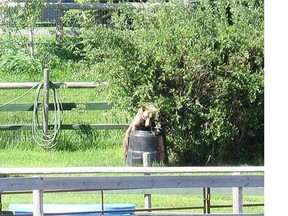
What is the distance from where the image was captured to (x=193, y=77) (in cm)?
1181

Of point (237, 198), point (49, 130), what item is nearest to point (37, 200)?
point (237, 198)

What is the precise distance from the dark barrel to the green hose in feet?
5.17

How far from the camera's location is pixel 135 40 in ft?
39.7

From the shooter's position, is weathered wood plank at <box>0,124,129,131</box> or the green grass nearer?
the green grass

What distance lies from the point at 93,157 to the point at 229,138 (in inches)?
73.0

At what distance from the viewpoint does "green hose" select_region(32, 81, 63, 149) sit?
12.7 metres

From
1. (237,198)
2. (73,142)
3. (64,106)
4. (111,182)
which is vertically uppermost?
(111,182)

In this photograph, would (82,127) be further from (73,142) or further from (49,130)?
(49,130)

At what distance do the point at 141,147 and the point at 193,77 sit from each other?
119cm

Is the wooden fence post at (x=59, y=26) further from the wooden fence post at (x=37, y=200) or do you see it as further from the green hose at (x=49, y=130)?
the wooden fence post at (x=37, y=200)

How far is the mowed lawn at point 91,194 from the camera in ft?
30.6

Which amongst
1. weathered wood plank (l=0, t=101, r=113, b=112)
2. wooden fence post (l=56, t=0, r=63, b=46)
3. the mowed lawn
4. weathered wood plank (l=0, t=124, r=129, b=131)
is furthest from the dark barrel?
wooden fence post (l=56, t=0, r=63, b=46)

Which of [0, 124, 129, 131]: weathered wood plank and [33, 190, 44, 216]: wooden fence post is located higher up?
[33, 190, 44, 216]: wooden fence post

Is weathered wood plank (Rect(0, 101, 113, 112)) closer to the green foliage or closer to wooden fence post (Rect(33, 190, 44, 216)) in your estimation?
the green foliage
